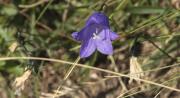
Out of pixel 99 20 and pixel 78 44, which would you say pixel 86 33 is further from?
pixel 78 44

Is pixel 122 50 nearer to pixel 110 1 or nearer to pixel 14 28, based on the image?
pixel 110 1

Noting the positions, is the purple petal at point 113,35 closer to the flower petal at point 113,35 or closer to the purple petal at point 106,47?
the flower petal at point 113,35

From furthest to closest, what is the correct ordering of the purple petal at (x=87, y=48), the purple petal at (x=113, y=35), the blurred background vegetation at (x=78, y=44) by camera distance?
the blurred background vegetation at (x=78, y=44)
the purple petal at (x=87, y=48)
the purple petal at (x=113, y=35)

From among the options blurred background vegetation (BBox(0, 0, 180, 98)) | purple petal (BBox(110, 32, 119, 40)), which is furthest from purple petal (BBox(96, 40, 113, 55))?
blurred background vegetation (BBox(0, 0, 180, 98))

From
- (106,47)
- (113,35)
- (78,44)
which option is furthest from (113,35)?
(78,44)

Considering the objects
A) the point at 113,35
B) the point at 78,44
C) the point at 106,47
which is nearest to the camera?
the point at 113,35

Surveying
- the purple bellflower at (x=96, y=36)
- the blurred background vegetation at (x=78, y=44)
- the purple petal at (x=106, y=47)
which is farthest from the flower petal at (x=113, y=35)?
the blurred background vegetation at (x=78, y=44)
